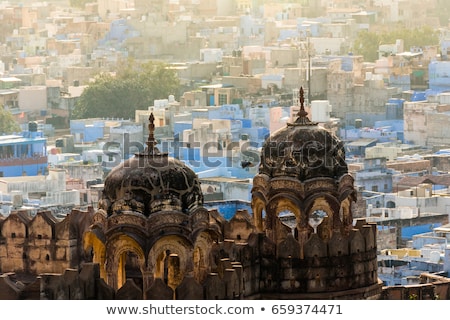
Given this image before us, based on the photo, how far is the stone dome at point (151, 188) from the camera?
19.3m

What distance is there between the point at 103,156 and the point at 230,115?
388 inches

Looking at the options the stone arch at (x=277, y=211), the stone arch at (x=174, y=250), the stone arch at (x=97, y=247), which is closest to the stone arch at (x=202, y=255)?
the stone arch at (x=174, y=250)

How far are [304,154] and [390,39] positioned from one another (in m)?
63.5

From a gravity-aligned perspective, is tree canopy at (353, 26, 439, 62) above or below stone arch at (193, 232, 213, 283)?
below

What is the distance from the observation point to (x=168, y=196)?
19281mm

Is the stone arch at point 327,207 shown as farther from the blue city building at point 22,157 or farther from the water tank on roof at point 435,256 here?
the blue city building at point 22,157

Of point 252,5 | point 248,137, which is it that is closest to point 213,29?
point 252,5

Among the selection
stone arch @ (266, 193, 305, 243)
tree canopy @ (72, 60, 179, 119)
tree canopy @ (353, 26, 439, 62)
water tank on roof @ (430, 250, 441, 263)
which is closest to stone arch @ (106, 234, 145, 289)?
stone arch @ (266, 193, 305, 243)

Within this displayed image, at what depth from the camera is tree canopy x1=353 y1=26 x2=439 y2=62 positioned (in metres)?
83.9

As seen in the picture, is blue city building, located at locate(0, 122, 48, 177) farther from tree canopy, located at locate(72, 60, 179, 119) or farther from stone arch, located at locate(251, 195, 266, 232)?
stone arch, located at locate(251, 195, 266, 232)

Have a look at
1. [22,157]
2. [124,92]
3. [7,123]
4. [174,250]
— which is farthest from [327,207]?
[124,92]

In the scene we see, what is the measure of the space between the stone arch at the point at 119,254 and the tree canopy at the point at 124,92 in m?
47.9

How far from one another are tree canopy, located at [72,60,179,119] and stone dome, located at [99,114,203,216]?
47821mm

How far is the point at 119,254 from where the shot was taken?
1930cm
